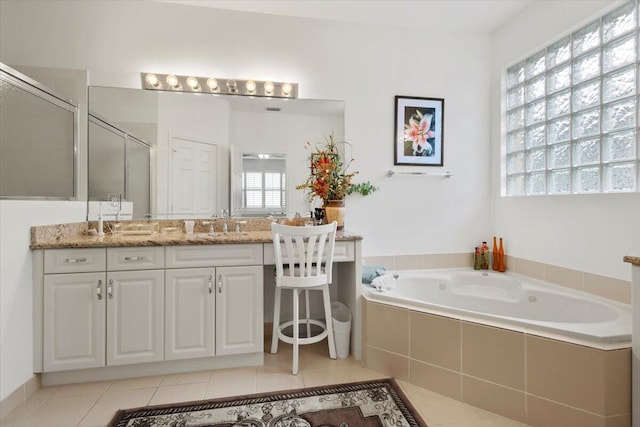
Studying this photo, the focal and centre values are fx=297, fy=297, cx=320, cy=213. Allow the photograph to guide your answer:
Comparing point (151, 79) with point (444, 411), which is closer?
point (444, 411)

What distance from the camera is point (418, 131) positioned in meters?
2.70

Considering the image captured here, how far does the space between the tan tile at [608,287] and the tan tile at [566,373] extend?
747mm

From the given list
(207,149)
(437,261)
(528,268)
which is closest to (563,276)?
(528,268)

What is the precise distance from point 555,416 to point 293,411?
1.26m

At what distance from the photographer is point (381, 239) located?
268cm

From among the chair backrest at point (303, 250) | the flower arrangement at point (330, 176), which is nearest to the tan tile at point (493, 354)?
the chair backrest at point (303, 250)

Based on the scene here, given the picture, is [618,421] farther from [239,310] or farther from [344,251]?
[239,310]

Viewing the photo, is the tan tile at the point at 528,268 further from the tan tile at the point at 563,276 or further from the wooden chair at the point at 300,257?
the wooden chair at the point at 300,257

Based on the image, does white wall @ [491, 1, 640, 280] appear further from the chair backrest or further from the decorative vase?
the chair backrest

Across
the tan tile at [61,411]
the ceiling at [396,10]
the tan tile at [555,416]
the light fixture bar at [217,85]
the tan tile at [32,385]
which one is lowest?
the tan tile at [61,411]

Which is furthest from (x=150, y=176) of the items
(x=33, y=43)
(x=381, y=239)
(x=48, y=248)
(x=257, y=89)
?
(x=381, y=239)

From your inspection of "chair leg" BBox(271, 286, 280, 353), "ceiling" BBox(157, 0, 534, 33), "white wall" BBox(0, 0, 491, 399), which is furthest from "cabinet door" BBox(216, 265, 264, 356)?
"ceiling" BBox(157, 0, 534, 33)

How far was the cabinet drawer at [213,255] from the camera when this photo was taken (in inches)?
73.9

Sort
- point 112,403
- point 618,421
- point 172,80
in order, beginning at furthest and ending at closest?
point 172,80 < point 112,403 < point 618,421
